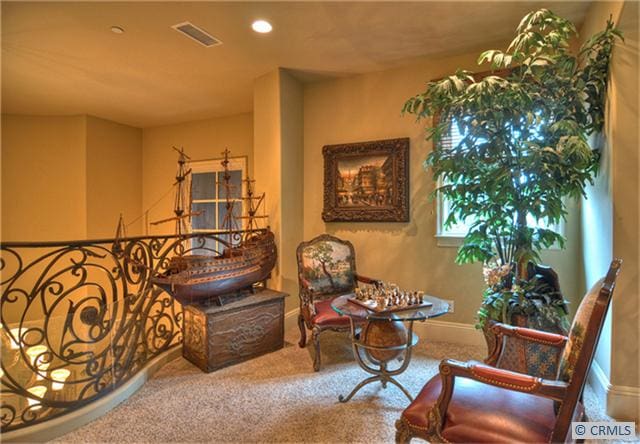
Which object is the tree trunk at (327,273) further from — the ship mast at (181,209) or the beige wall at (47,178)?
the beige wall at (47,178)

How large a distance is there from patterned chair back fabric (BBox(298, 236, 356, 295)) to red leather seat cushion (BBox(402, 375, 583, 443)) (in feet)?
6.14

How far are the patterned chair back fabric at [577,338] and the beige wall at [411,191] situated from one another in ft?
6.04

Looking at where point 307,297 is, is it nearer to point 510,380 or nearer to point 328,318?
point 328,318

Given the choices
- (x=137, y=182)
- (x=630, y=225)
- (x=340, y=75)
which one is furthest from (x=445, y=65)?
(x=137, y=182)

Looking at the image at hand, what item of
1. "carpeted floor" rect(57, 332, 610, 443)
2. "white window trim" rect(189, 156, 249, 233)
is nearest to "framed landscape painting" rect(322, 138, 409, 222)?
"carpeted floor" rect(57, 332, 610, 443)

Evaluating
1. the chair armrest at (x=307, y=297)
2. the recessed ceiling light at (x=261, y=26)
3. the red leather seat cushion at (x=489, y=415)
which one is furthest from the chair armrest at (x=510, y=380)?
the recessed ceiling light at (x=261, y=26)

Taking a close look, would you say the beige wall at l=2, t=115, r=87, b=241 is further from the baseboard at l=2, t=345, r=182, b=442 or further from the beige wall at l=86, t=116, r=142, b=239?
the baseboard at l=2, t=345, r=182, b=442

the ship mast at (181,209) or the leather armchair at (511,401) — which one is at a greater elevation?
the ship mast at (181,209)

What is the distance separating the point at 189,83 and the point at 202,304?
2.81 m

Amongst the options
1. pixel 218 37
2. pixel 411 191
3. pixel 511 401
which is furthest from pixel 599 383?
pixel 218 37

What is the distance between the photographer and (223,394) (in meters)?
2.38

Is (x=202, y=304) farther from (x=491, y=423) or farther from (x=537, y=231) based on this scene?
(x=537, y=231)

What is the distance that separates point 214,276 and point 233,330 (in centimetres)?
50

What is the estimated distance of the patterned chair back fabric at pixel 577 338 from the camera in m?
1.28
